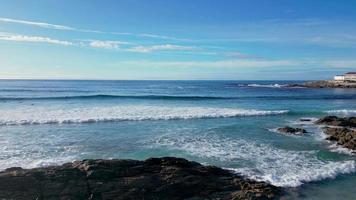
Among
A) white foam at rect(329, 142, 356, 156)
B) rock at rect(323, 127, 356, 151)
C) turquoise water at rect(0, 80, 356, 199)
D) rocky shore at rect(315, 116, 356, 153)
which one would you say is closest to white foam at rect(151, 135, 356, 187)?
turquoise water at rect(0, 80, 356, 199)

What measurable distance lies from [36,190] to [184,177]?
371 centimetres

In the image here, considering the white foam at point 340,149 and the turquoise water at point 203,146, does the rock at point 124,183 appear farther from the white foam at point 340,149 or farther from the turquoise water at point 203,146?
the white foam at point 340,149

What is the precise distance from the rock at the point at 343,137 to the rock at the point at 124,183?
24.8ft

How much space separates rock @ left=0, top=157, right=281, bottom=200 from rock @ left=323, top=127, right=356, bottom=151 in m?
7.55

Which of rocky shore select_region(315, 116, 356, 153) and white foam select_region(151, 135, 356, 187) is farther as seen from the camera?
rocky shore select_region(315, 116, 356, 153)

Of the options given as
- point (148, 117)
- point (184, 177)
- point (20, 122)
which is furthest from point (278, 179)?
point (20, 122)

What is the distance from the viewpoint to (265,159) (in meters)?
13.2

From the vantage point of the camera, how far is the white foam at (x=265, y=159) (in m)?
10.9

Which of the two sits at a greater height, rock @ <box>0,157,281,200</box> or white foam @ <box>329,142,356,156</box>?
rock @ <box>0,157,281,200</box>

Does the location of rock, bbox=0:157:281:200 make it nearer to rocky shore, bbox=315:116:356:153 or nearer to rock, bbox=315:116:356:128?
rocky shore, bbox=315:116:356:153

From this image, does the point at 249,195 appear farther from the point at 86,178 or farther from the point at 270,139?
the point at 270,139

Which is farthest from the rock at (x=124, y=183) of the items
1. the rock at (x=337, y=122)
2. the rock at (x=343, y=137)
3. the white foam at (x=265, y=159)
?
the rock at (x=337, y=122)

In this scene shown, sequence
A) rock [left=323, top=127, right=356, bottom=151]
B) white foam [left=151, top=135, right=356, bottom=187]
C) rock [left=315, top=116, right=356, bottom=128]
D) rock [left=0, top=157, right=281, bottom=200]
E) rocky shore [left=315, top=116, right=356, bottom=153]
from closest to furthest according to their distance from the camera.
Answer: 1. rock [left=0, top=157, right=281, bottom=200]
2. white foam [left=151, top=135, right=356, bottom=187]
3. rock [left=323, top=127, right=356, bottom=151]
4. rocky shore [left=315, top=116, right=356, bottom=153]
5. rock [left=315, top=116, right=356, bottom=128]

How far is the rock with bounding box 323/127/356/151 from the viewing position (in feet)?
50.5
